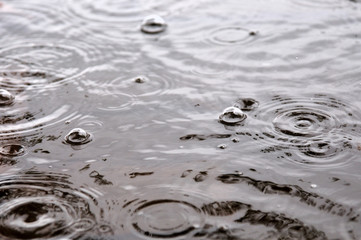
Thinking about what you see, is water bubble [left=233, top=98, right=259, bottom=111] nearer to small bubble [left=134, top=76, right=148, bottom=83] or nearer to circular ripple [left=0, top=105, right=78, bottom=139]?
small bubble [left=134, top=76, right=148, bottom=83]

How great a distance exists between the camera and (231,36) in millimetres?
3793

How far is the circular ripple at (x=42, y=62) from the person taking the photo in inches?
132

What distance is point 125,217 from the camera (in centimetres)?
223

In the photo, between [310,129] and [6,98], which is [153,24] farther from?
[310,129]

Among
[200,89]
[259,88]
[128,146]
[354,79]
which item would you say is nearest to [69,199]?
[128,146]

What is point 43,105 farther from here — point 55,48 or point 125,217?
point 125,217

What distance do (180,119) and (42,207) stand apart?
97 cm

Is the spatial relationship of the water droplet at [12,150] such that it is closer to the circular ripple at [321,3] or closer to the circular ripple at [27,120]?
the circular ripple at [27,120]

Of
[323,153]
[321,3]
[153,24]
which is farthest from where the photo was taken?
[321,3]

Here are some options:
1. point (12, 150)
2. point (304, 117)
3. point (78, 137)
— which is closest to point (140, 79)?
point (78, 137)

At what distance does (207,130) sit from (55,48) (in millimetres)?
1478

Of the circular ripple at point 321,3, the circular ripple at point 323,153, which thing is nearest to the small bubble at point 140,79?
the circular ripple at point 323,153

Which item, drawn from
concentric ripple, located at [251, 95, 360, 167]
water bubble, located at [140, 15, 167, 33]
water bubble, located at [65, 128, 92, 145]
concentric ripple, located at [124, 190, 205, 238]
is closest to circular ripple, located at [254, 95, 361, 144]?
concentric ripple, located at [251, 95, 360, 167]

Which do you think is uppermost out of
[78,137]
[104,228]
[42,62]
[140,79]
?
[42,62]
